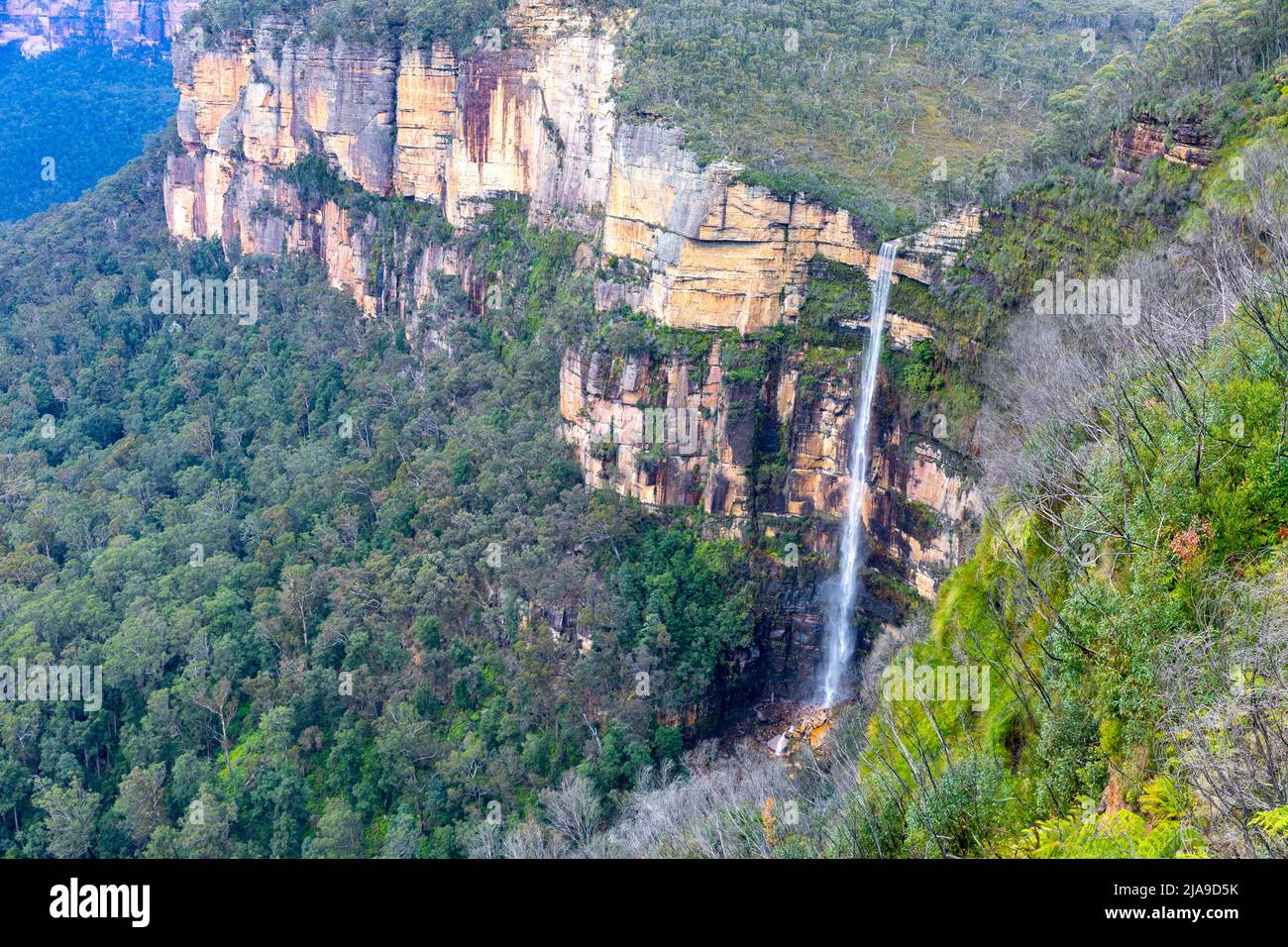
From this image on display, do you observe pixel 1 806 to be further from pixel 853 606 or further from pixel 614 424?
pixel 853 606

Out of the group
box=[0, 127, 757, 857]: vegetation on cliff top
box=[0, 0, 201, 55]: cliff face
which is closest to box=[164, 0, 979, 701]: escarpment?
box=[0, 127, 757, 857]: vegetation on cliff top

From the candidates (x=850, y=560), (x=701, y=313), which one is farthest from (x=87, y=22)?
(x=850, y=560)

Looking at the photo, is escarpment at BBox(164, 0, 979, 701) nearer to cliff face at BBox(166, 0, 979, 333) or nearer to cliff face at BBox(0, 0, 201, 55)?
cliff face at BBox(166, 0, 979, 333)

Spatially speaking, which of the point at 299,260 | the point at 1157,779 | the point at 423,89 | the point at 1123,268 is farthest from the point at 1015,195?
the point at 299,260

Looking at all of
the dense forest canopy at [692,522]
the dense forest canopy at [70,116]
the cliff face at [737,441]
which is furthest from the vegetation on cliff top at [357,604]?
the dense forest canopy at [70,116]

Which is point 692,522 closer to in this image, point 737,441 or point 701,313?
point 737,441

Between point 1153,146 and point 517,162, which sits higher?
point 1153,146
